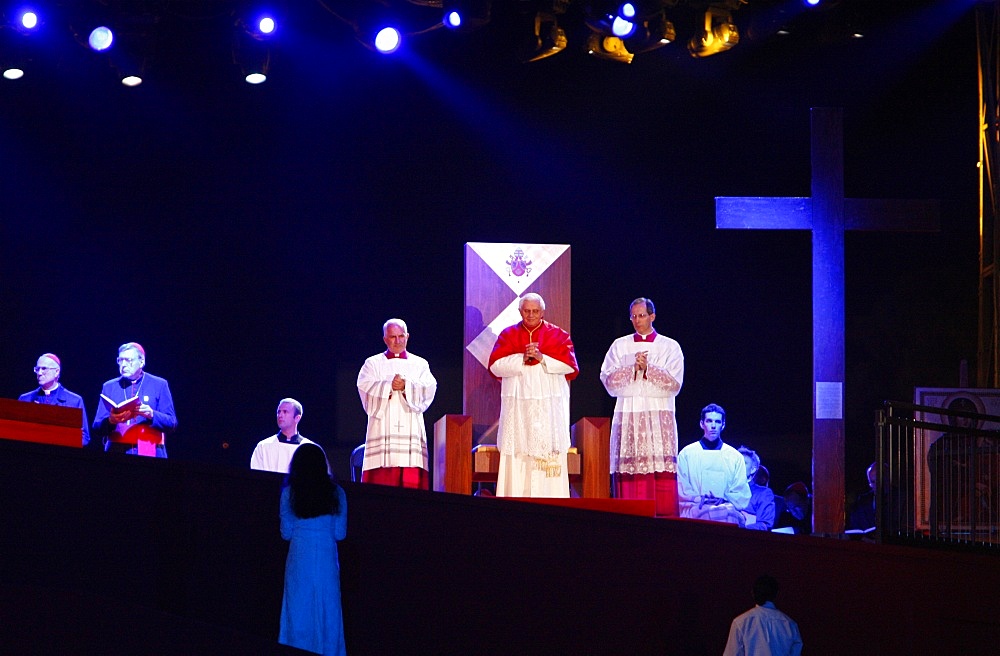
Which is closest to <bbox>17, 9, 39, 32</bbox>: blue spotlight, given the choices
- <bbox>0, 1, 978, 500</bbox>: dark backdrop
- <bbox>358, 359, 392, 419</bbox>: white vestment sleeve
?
<bbox>0, 1, 978, 500</bbox>: dark backdrop

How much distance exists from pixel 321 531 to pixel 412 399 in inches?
141

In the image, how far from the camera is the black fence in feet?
22.1

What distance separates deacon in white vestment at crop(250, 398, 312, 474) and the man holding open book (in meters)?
0.70

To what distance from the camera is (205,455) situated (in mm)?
10336

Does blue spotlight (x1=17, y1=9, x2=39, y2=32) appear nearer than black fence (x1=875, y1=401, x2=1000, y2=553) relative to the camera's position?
No

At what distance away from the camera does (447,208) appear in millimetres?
10602

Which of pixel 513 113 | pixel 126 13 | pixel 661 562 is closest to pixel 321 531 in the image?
pixel 661 562

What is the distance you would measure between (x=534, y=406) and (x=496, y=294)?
56.8 inches

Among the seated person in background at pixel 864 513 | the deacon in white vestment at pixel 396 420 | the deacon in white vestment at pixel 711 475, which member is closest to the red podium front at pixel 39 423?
the deacon in white vestment at pixel 396 420

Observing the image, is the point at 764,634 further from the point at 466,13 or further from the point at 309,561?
the point at 466,13

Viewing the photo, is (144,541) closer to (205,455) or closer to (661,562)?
(661,562)

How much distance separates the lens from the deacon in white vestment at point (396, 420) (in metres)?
8.95

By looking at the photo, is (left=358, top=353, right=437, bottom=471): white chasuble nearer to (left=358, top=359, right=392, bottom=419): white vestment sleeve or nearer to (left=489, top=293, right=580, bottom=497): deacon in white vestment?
(left=358, top=359, right=392, bottom=419): white vestment sleeve

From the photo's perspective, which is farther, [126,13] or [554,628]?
[126,13]
